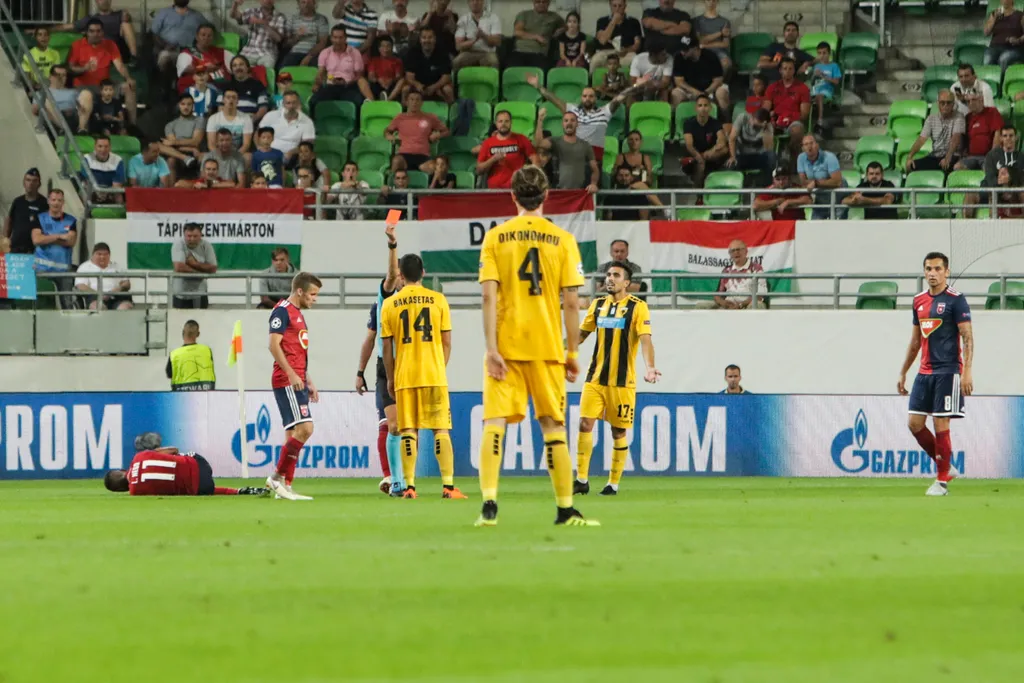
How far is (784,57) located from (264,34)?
8685 millimetres

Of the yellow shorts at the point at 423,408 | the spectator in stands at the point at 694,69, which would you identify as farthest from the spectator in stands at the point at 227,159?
the yellow shorts at the point at 423,408

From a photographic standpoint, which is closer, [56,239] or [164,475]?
[164,475]

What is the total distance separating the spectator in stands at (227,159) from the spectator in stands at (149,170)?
738 mm

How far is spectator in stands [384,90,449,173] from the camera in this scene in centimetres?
2478

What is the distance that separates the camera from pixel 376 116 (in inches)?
1013

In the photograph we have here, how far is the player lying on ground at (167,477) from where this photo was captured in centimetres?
1507

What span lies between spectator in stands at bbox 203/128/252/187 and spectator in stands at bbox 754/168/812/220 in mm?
7687

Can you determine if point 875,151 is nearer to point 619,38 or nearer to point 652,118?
point 652,118

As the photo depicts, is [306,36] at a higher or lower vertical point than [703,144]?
higher

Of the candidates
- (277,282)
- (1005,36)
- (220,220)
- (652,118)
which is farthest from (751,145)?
(220,220)

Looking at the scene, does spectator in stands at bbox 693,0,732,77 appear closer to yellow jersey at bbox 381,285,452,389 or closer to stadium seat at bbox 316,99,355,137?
stadium seat at bbox 316,99,355,137

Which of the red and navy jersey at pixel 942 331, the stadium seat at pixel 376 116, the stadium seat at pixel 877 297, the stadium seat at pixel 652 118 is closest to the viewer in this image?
the red and navy jersey at pixel 942 331

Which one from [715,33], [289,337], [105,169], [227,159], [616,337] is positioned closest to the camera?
[289,337]

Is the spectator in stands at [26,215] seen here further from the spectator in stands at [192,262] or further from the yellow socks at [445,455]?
the yellow socks at [445,455]
